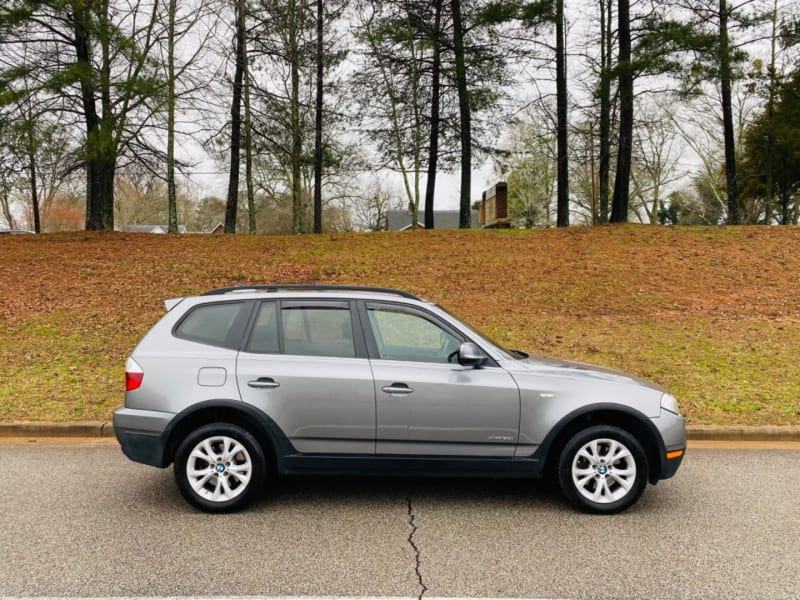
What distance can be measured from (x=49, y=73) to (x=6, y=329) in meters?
9.18

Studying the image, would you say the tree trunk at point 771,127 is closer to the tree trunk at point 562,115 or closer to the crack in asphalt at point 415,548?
the tree trunk at point 562,115

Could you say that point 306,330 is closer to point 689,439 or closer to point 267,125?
point 689,439

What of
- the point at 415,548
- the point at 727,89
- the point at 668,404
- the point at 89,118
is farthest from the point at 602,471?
the point at 727,89

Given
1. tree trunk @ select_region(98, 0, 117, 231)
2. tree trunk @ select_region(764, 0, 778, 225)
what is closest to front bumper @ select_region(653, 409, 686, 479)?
tree trunk @ select_region(98, 0, 117, 231)

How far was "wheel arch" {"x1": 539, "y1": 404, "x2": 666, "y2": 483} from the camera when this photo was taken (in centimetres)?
450

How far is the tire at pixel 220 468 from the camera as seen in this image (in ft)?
14.8

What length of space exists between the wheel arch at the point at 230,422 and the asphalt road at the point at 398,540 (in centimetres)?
47

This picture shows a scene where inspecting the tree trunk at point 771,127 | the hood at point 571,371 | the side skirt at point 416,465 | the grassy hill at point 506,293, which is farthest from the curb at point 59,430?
the tree trunk at point 771,127

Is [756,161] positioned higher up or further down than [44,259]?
higher up

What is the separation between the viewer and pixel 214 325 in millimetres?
4785

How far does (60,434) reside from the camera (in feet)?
22.6

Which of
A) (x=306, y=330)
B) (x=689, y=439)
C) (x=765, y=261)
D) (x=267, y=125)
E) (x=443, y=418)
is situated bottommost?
(x=689, y=439)

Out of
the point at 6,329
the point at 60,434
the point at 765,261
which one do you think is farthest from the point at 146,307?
the point at 765,261

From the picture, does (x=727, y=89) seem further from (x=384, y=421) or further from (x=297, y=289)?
(x=384, y=421)
